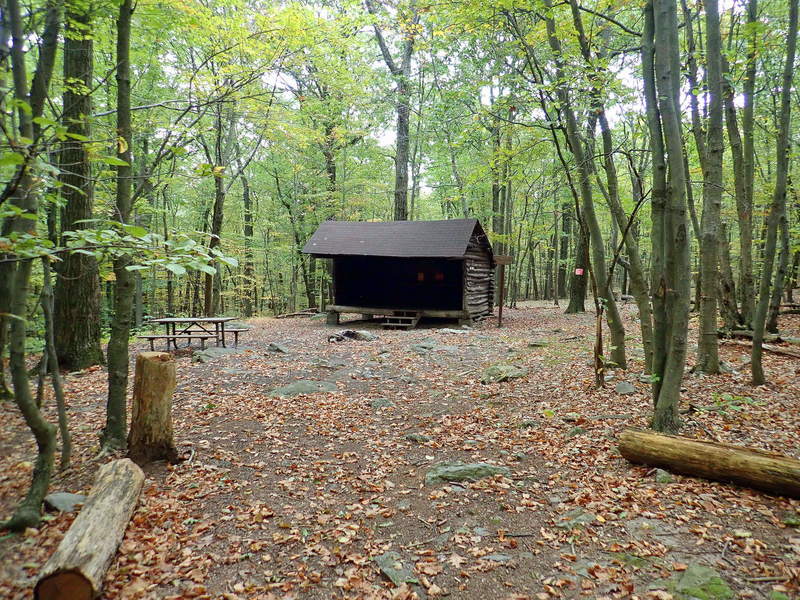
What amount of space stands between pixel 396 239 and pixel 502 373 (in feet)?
30.1

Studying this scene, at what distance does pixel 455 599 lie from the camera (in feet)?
9.36

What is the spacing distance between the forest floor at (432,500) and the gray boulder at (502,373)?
22 centimetres

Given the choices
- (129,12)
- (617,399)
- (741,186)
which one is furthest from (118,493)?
(741,186)

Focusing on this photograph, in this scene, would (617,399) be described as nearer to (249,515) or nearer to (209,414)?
(249,515)

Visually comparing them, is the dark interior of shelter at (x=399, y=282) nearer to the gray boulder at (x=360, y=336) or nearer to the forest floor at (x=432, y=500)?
the gray boulder at (x=360, y=336)

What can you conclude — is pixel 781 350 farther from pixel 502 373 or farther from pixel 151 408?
pixel 151 408

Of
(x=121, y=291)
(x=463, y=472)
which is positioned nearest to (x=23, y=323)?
(x=121, y=291)

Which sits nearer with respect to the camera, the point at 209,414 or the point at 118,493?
the point at 118,493

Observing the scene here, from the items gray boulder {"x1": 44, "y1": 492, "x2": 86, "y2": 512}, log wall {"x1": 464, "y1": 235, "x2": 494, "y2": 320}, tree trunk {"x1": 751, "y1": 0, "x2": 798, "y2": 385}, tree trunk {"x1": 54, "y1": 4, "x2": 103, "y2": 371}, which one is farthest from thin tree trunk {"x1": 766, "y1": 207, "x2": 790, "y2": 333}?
tree trunk {"x1": 54, "y1": 4, "x2": 103, "y2": 371}

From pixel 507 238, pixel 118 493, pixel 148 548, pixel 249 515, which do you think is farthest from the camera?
pixel 507 238

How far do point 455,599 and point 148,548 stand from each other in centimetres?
239

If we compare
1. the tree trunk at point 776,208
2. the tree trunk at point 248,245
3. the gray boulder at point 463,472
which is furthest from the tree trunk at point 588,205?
the tree trunk at point 248,245

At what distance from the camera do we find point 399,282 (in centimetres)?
1661

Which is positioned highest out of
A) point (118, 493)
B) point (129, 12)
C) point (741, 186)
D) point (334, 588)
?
point (129, 12)
